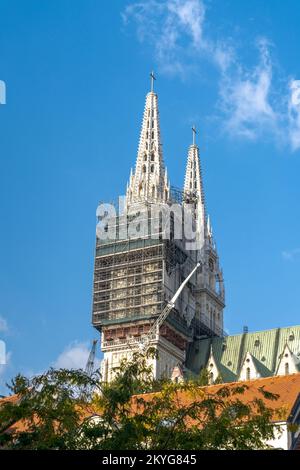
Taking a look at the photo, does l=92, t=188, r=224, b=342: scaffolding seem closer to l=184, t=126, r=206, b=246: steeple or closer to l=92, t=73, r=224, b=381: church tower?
l=92, t=73, r=224, b=381: church tower

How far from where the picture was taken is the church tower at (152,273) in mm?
105250

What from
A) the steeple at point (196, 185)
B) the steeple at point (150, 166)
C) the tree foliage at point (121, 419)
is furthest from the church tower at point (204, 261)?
the tree foliage at point (121, 419)

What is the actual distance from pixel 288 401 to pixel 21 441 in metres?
13.2

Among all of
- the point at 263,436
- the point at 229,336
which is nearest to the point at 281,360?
the point at 229,336

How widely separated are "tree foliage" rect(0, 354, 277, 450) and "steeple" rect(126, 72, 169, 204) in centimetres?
8668

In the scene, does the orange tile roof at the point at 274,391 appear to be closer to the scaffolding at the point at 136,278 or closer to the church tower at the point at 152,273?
the church tower at the point at 152,273

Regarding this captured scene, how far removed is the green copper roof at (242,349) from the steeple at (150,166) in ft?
63.8

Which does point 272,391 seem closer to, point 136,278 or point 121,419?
point 121,419

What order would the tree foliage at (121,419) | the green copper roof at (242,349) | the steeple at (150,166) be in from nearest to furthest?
1. the tree foliage at (121,419)
2. the green copper roof at (242,349)
3. the steeple at (150,166)

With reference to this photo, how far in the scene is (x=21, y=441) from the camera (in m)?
28.7

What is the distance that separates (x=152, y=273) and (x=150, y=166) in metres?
20.2

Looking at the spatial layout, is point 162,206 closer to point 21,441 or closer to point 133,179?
point 133,179

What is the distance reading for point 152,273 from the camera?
106250 millimetres
